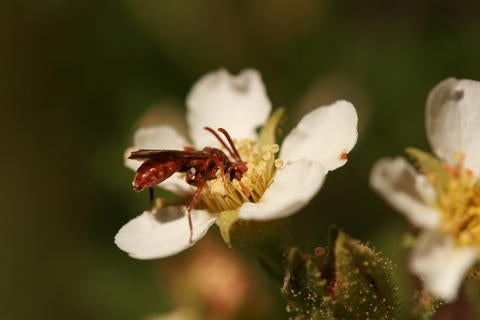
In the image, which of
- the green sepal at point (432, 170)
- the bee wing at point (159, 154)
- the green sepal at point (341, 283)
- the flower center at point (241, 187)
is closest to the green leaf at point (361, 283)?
the green sepal at point (341, 283)

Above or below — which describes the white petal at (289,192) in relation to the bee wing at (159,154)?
below

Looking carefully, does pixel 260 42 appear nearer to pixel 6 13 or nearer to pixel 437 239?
pixel 6 13

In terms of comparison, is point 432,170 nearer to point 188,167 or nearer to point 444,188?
point 444,188

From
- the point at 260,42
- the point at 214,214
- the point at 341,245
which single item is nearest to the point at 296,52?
the point at 260,42

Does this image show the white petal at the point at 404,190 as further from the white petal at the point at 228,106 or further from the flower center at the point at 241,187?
the white petal at the point at 228,106

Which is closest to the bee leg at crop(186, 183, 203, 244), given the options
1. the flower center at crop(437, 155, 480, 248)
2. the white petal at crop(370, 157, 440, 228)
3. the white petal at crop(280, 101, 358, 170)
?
the white petal at crop(280, 101, 358, 170)

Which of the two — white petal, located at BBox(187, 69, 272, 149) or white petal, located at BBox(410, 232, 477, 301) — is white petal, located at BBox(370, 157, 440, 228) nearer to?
white petal, located at BBox(410, 232, 477, 301)
